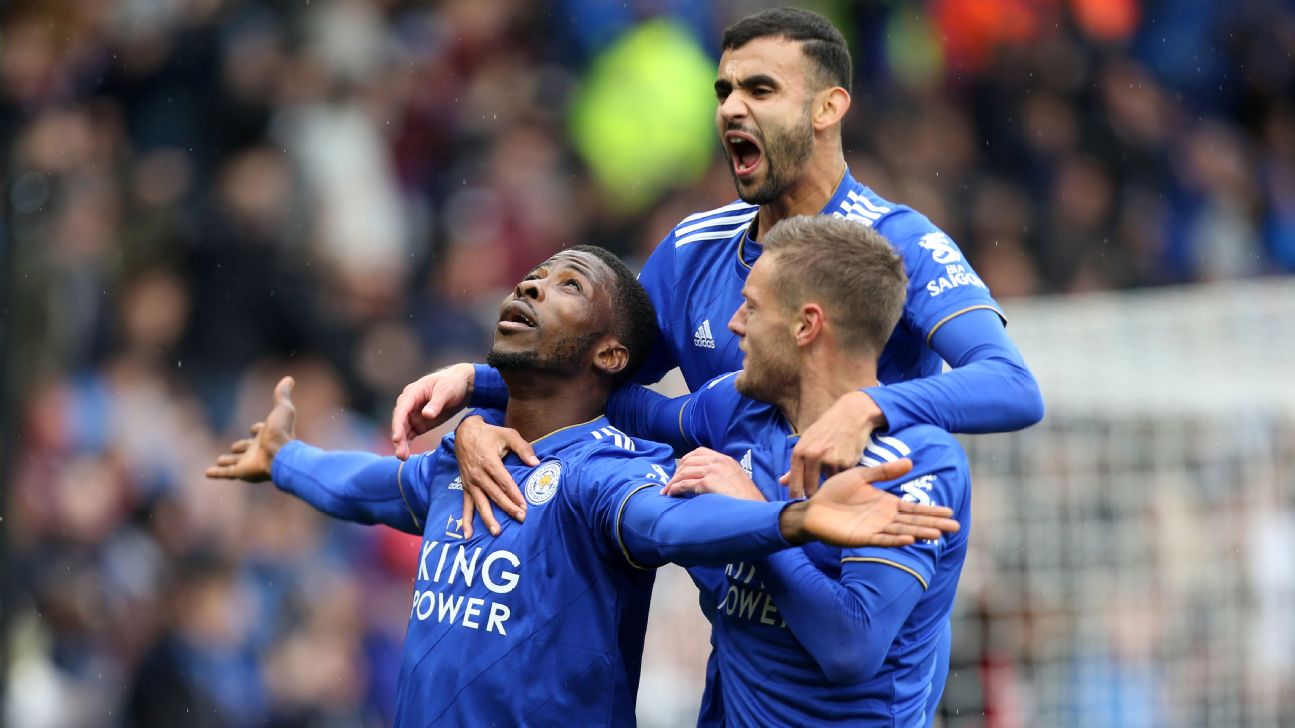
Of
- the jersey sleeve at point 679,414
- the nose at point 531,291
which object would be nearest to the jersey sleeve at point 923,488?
the jersey sleeve at point 679,414

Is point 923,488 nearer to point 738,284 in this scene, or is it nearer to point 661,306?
point 738,284

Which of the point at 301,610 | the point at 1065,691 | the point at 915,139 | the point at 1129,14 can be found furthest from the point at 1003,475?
the point at 1129,14

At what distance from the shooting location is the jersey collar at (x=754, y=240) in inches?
186

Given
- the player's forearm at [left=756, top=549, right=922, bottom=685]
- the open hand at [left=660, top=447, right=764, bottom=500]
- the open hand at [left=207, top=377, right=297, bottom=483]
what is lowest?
the player's forearm at [left=756, top=549, right=922, bottom=685]

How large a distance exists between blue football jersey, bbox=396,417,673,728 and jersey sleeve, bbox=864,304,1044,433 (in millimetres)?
609

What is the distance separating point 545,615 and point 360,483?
3.45 feet

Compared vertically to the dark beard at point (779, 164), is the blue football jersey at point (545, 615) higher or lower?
lower

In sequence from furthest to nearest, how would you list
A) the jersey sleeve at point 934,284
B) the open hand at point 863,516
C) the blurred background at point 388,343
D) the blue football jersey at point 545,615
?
the blurred background at point 388,343, the jersey sleeve at point 934,284, the blue football jersey at point 545,615, the open hand at point 863,516

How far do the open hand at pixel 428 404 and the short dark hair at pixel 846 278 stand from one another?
114 cm

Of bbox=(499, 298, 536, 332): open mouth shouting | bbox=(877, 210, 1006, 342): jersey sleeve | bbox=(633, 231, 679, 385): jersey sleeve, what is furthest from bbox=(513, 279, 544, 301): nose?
bbox=(877, 210, 1006, 342): jersey sleeve

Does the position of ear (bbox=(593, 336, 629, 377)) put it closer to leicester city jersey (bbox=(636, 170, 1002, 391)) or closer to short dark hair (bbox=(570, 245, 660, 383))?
short dark hair (bbox=(570, 245, 660, 383))

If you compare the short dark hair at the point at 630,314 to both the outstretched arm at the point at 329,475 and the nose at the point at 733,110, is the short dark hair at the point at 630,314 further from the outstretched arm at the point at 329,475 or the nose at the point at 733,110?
the outstretched arm at the point at 329,475

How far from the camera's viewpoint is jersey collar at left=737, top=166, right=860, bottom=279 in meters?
4.73

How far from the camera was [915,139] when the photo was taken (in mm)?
12469
